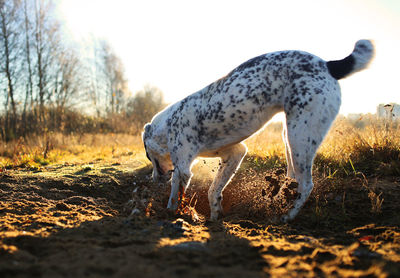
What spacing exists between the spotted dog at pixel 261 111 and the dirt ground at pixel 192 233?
1.23 feet

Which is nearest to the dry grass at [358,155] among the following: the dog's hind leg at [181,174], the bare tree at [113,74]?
the dog's hind leg at [181,174]

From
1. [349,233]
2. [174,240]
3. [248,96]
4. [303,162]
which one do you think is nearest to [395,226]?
[349,233]

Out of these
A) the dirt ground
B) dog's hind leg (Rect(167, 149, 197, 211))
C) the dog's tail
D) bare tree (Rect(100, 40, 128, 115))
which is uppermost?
bare tree (Rect(100, 40, 128, 115))

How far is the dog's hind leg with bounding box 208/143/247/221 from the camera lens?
12.7 feet

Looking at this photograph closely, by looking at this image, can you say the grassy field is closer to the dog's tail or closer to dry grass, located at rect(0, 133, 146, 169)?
dry grass, located at rect(0, 133, 146, 169)

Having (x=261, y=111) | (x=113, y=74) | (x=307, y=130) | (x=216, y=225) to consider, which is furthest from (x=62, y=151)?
(x=113, y=74)

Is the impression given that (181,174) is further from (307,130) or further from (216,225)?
(307,130)

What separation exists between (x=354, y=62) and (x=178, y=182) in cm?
248

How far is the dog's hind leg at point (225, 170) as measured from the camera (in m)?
3.86

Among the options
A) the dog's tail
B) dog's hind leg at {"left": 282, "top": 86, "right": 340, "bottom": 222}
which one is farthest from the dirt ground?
the dog's tail

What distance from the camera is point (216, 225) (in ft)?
10.1

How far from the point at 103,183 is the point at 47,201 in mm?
1308

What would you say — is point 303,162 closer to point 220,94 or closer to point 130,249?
point 220,94

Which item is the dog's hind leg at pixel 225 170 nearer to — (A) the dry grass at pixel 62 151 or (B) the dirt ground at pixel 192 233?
(B) the dirt ground at pixel 192 233
